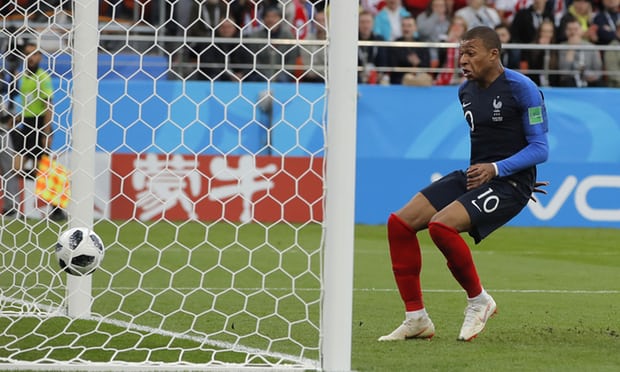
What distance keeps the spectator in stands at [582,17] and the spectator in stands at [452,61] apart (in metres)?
1.46

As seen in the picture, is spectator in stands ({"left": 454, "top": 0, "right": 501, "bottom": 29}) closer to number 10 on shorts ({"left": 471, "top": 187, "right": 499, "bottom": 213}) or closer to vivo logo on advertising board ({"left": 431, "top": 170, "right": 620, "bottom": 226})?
vivo logo on advertising board ({"left": 431, "top": 170, "right": 620, "bottom": 226})

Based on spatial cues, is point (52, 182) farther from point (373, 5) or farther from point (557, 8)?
point (557, 8)

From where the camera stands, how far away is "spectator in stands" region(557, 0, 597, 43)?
17000 mm

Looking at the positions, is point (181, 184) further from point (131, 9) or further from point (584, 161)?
point (584, 161)

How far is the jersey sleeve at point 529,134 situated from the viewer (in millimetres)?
6133

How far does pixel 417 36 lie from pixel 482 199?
36.1 ft

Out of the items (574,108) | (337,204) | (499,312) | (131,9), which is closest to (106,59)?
(131,9)

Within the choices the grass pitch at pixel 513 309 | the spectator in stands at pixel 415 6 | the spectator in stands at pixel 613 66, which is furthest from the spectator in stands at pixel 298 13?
the spectator in stands at pixel 613 66

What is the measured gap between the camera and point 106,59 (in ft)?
50.5

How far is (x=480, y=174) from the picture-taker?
241 inches

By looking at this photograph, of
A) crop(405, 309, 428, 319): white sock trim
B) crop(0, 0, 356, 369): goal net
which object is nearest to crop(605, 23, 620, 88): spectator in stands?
crop(0, 0, 356, 369): goal net

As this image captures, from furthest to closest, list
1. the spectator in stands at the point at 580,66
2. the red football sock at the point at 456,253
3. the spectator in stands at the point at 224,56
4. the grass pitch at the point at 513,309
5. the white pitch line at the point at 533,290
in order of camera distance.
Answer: the spectator in stands at the point at 580,66 < the spectator in stands at the point at 224,56 < the white pitch line at the point at 533,290 < the red football sock at the point at 456,253 < the grass pitch at the point at 513,309

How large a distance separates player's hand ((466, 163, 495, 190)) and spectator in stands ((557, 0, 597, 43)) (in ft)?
37.1

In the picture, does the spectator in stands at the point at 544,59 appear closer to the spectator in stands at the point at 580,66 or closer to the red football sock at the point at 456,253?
the spectator in stands at the point at 580,66
